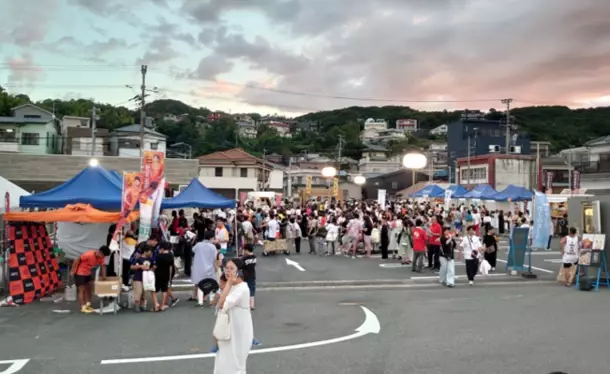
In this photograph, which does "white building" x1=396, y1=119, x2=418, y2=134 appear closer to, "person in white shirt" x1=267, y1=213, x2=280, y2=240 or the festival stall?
"person in white shirt" x1=267, y1=213, x2=280, y2=240

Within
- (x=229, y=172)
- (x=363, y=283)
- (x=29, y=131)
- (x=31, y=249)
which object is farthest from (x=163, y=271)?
(x=229, y=172)

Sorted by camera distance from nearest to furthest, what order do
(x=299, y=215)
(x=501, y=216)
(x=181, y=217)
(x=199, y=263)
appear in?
1. (x=199, y=263)
2. (x=181, y=217)
3. (x=299, y=215)
4. (x=501, y=216)

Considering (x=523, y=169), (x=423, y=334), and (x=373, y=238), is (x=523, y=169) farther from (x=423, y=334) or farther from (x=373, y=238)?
(x=423, y=334)

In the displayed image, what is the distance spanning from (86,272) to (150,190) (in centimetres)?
258

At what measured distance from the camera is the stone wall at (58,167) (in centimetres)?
2850


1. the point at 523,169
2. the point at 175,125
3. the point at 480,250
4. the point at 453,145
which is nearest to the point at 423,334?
the point at 480,250

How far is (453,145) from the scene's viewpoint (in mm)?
69750

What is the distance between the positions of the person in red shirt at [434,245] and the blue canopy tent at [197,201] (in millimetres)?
6530

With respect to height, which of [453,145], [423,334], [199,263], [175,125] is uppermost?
[175,125]

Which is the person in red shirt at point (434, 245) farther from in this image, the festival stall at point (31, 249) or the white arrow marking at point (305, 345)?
the festival stall at point (31, 249)

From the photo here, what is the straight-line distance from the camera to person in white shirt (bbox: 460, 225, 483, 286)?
45.9 feet

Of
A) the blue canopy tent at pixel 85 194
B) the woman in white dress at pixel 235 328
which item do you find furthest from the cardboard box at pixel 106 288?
the woman in white dress at pixel 235 328

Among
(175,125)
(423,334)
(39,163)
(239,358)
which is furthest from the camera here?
(175,125)

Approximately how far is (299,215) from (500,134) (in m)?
51.2
